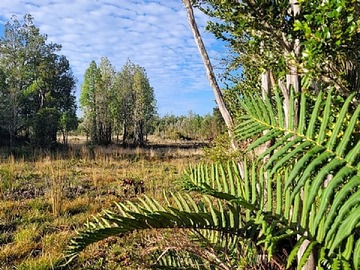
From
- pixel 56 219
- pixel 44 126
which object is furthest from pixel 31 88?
pixel 56 219

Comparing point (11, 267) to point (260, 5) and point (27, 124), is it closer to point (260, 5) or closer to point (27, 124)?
point (260, 5)

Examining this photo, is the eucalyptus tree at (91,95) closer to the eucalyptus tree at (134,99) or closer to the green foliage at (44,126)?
the eucalyptus tree at (134,99)

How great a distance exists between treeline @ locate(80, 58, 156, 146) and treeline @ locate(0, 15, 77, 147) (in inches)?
73.1

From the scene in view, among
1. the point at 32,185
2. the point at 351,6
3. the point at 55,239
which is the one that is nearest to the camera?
the point at 351,6

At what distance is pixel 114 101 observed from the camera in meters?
26.1

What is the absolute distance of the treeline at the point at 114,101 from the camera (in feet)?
81.1

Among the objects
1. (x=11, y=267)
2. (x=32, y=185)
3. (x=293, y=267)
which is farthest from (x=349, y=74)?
(x=32, y=185)

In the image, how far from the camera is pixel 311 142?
752mm

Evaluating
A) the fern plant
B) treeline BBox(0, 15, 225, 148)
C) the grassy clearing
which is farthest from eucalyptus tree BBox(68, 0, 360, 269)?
treeline BBox(0, 15, 225, 148)

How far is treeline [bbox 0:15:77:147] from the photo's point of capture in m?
16.8

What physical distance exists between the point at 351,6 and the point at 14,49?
20385 mm

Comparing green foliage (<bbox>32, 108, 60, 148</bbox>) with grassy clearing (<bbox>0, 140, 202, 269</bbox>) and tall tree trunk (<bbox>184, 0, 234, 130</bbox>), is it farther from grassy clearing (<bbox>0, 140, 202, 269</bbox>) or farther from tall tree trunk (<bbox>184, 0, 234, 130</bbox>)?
tall tree trunk (<bbox>184, 0, 234, 130</bbox>)

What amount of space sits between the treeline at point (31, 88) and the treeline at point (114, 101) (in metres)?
1.86

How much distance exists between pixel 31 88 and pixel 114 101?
876 cm
